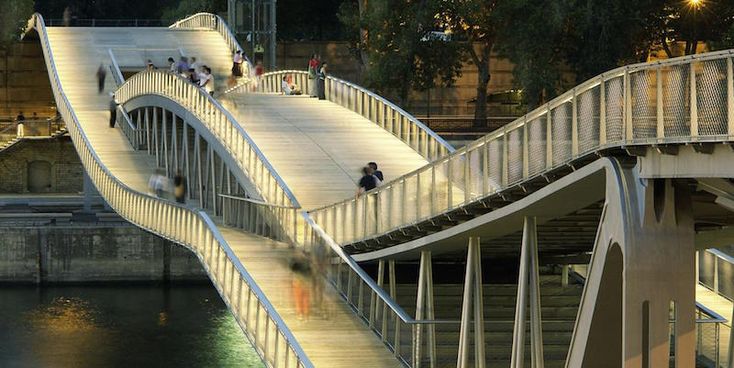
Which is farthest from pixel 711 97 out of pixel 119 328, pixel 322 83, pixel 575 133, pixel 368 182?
pixel 119 328

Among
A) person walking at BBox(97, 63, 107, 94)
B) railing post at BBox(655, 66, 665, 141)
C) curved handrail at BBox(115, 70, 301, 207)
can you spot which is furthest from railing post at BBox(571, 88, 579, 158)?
person walking at BBox(97, 63, 107, 94)

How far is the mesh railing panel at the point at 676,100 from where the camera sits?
22.0 metres

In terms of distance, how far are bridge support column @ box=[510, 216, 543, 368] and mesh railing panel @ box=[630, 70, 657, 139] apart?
4.77 meters

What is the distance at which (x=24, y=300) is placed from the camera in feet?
207

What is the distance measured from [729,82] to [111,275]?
156 feet

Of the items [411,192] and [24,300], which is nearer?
[411,192]

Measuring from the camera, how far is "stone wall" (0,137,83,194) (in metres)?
80.8

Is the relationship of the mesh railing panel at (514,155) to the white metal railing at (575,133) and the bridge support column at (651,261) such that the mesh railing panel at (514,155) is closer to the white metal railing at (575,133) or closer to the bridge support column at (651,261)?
the white metal railing at (575,133)

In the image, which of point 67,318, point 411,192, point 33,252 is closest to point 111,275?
point 33,252

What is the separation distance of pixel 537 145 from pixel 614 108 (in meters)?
3.23

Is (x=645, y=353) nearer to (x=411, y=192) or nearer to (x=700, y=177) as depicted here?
(x=700, y=177)

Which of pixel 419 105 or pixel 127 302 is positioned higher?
pixel 419 105

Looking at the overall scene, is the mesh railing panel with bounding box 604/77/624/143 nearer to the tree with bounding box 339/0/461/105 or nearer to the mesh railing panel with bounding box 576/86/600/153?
the mesh railing panel with bounding box 576/86/600/153

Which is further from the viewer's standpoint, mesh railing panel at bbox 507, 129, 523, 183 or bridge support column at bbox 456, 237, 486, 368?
bridge support column at bbox 456, 237, 486, 368
